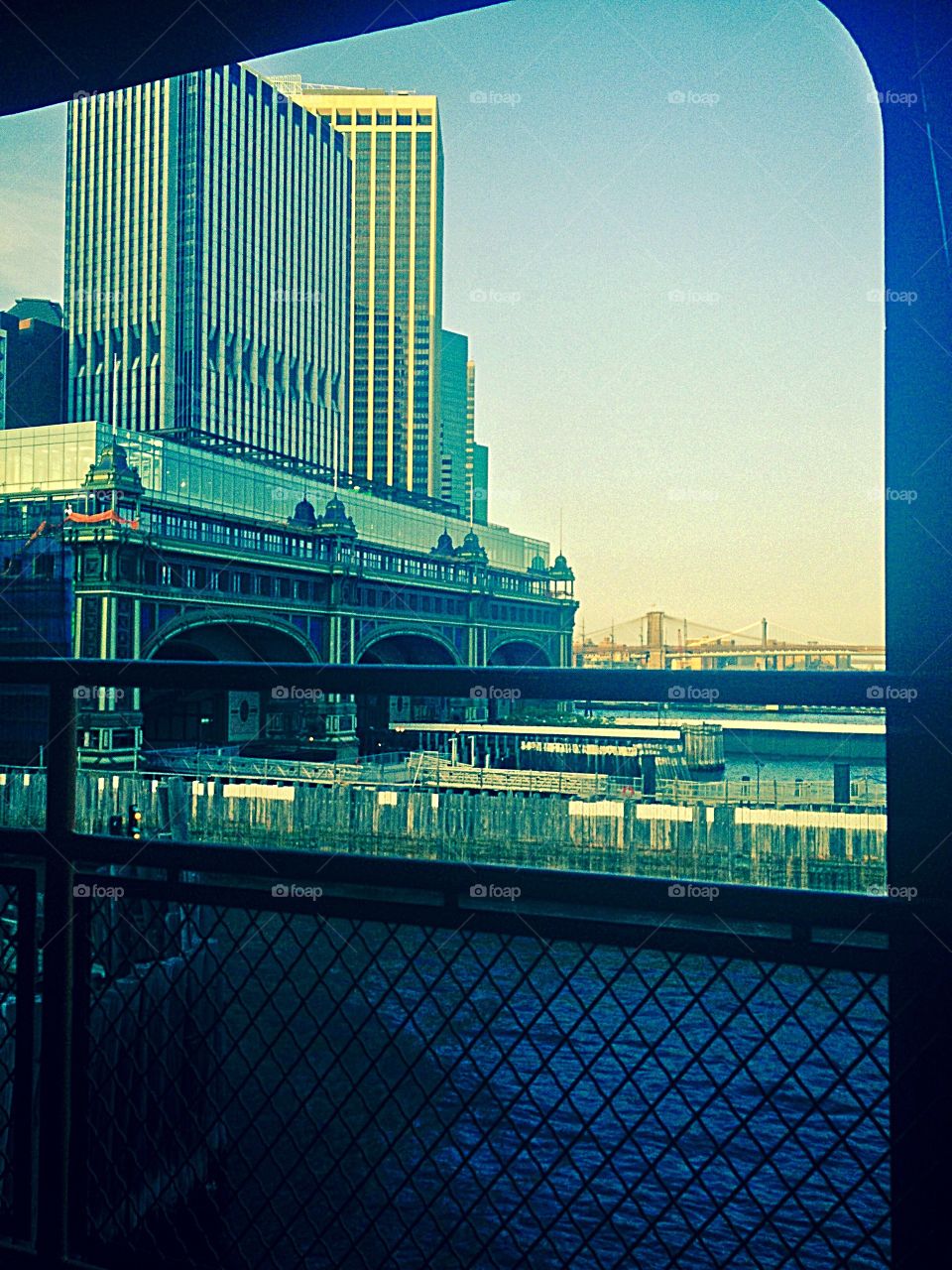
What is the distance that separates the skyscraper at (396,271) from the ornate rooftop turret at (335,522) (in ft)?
53.0

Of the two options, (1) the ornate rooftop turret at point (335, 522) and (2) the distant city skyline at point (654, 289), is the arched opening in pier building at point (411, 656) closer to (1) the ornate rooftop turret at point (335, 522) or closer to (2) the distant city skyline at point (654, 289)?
(1) the ornate rooftop turret at point (335, 522)

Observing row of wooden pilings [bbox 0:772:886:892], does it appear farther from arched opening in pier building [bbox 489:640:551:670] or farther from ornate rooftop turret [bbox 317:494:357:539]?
arched opening in pier building [bbox 489:640:551:670]

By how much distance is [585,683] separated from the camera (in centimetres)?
134

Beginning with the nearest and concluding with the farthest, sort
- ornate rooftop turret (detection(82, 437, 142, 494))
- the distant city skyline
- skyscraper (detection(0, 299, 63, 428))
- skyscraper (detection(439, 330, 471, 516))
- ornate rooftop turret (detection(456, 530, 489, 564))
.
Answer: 1. ornate rooftop turret (detection(82, 437, 142, 494))
2. skyscraper (detection(0, 299, 63, 428))
3. ornate rooftop turret (detection(456, 530, 489, 564))
4. the distant city skyline
5. skyscraper (detection(439, 330, 471, 516))

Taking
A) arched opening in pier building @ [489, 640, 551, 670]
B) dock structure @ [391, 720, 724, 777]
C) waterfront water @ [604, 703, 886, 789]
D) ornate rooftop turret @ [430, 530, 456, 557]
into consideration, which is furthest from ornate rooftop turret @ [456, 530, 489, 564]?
dock structure @ [391, 720, 724, 777]

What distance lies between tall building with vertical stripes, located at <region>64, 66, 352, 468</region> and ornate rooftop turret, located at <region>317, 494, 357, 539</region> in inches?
377

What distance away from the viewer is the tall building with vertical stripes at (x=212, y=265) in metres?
57.4

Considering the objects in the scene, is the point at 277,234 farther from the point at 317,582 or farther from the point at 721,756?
the point at 721,756

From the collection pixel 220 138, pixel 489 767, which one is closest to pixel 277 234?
pixel 220 138

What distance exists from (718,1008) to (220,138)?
2474 inches

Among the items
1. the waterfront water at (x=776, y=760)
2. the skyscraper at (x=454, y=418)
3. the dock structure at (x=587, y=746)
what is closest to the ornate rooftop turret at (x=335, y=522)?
the dock structure at (x=587, y=746)

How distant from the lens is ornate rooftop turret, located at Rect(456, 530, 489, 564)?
174ft

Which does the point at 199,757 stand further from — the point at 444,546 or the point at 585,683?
the point at 585,683

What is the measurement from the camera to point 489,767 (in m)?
36.0
